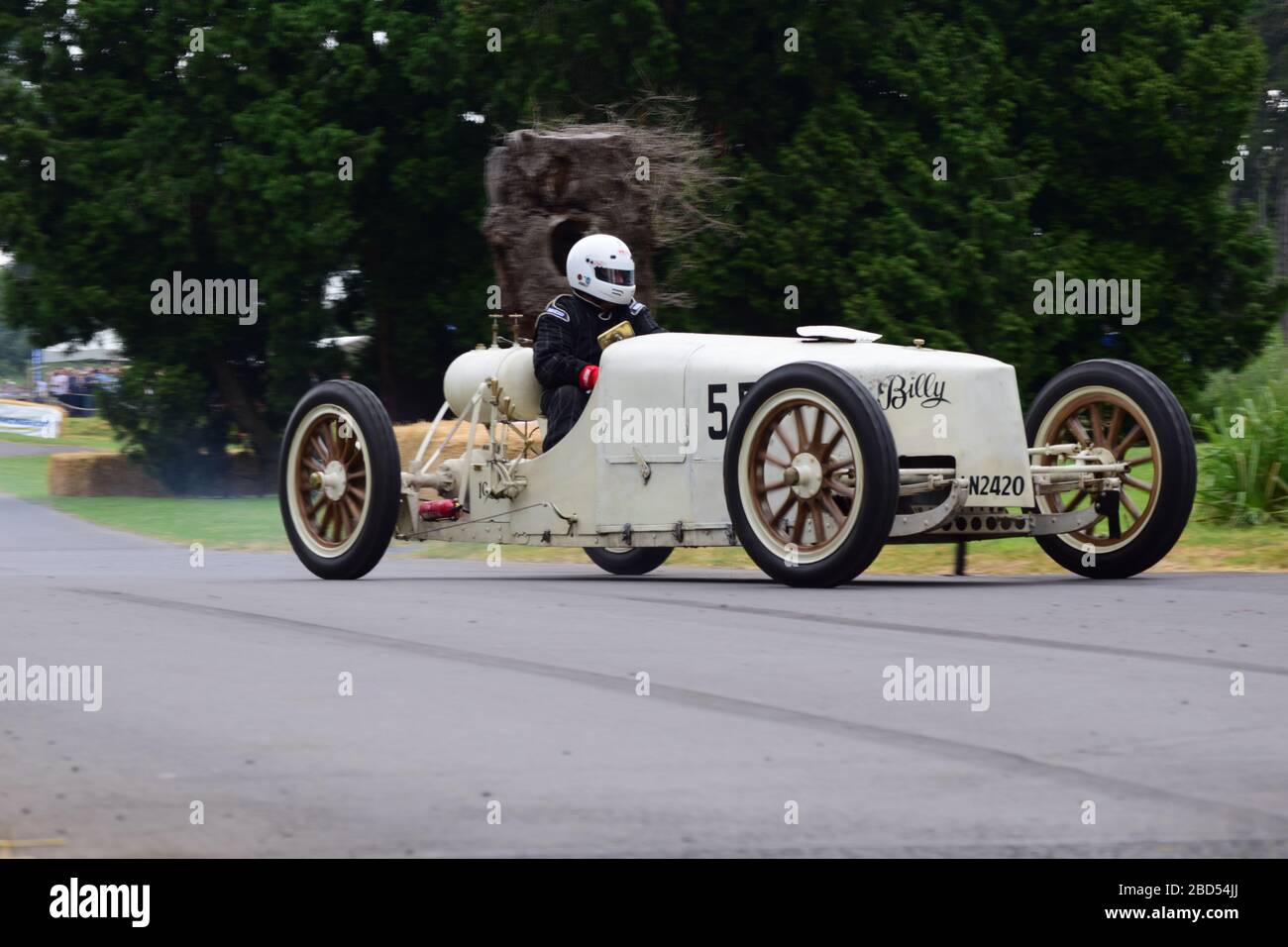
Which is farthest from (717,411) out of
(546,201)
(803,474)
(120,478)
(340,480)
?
(120,478)

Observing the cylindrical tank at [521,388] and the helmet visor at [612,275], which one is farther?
the cylindrical tank at [521,388]

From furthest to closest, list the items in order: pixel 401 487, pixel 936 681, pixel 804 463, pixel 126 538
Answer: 1. pixel 126 538
2. pixel 401 487
3. pixel 804 463
4. pixel 936 681

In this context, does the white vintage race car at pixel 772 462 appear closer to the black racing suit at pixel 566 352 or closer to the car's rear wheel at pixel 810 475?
the car's rear wheel at pixel 810 475

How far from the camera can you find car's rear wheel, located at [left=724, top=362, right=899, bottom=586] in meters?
10.4

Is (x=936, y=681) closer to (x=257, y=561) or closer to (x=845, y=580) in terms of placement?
(x=845, y=580)

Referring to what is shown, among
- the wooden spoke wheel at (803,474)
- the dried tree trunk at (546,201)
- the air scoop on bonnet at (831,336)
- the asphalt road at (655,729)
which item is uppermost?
the dried tree trunk at (546,201)

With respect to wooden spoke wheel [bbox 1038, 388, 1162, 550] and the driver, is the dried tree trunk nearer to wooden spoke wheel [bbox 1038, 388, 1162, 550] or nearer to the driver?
the driver

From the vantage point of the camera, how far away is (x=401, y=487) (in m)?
13.0

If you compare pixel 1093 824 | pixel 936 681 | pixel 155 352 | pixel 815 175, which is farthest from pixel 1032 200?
pixel 1093 824

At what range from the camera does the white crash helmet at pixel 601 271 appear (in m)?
12.9

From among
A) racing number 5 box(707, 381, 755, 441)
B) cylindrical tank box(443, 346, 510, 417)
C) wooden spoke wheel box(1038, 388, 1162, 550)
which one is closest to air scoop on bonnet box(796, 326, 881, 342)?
racing number 5 box(707, 381, 755, 441)

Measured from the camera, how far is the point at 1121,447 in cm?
1199

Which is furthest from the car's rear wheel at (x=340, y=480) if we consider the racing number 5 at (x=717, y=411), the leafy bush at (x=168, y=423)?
the leafy bush at (x=168, y=423)

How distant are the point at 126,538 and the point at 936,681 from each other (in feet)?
59.8
